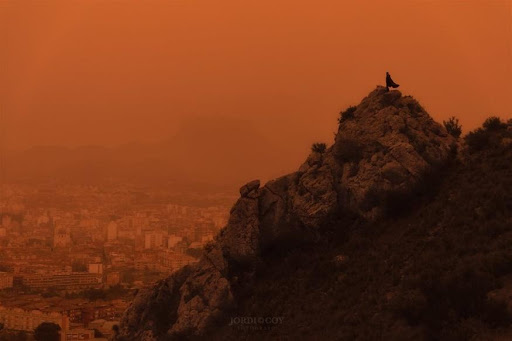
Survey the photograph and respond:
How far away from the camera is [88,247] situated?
239ft

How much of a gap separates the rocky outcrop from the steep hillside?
0.12 ft

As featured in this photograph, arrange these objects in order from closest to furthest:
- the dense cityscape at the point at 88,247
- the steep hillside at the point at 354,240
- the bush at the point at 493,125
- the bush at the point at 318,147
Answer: the steep hillside at the point at 354,240 < the bush at the point at 493,125 < the bush at the point at 318,147 < the dense cityscape at the point at 88,247

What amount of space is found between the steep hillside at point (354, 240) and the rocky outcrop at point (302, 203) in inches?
1.4

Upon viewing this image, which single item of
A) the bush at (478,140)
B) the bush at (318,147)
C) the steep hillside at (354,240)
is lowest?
the steep hillside at (354,240)

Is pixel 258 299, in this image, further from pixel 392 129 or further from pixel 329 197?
pixel 392 129

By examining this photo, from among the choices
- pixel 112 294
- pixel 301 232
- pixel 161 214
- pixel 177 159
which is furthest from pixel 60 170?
pixel 301 232

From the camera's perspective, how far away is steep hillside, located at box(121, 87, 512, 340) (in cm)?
1130

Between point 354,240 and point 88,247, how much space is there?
63.5 metres

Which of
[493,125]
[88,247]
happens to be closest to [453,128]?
[493,125]

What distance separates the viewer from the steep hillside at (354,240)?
37.1 feet

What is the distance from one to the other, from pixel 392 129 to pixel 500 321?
8244 millimetres

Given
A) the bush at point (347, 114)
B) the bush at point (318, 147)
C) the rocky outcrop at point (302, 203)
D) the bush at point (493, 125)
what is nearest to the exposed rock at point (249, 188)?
the rocky outcrop at point (302, 203)

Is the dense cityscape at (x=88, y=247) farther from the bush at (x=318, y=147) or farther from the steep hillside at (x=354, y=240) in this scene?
the bush at (x=318, y=147)

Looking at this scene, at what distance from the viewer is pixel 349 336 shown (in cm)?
1027
